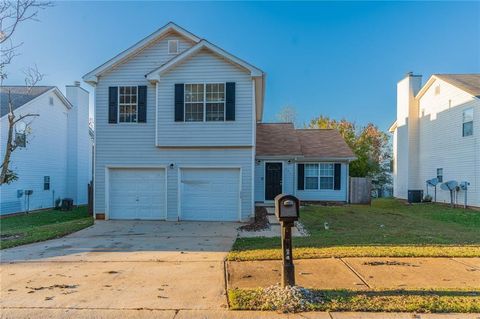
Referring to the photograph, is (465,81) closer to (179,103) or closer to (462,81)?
(462,81)

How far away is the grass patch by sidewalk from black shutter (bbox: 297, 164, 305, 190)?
13.9m

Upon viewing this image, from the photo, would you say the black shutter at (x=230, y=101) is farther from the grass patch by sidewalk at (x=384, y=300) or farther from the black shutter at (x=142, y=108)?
the grass patch by sidewalk at (x=384, y=300)

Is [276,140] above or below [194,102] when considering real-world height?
below

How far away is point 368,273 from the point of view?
543 centimetres

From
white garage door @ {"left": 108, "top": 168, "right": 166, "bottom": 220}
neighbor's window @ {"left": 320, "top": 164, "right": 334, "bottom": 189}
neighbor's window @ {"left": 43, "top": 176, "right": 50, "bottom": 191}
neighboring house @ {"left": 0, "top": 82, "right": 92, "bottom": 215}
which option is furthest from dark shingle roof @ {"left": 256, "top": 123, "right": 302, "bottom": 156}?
neighbor's window @ {"left": 43, "top": 176, "right": 50, "bottom": 191}

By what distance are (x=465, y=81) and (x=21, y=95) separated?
83.7 ft

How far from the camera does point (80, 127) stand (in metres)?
22.5

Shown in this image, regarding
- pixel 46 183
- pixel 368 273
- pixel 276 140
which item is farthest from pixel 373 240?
pixel 46 183

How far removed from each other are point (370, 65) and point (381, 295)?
22.1m

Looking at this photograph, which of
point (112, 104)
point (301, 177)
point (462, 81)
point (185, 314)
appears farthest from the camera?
point (462, 81)

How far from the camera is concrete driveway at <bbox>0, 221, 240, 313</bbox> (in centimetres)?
443

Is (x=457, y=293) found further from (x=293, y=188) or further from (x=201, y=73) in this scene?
(x=293, y=188)

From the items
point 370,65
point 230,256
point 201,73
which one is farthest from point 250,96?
point 370,65

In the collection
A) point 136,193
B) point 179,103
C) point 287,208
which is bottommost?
point 136,193
